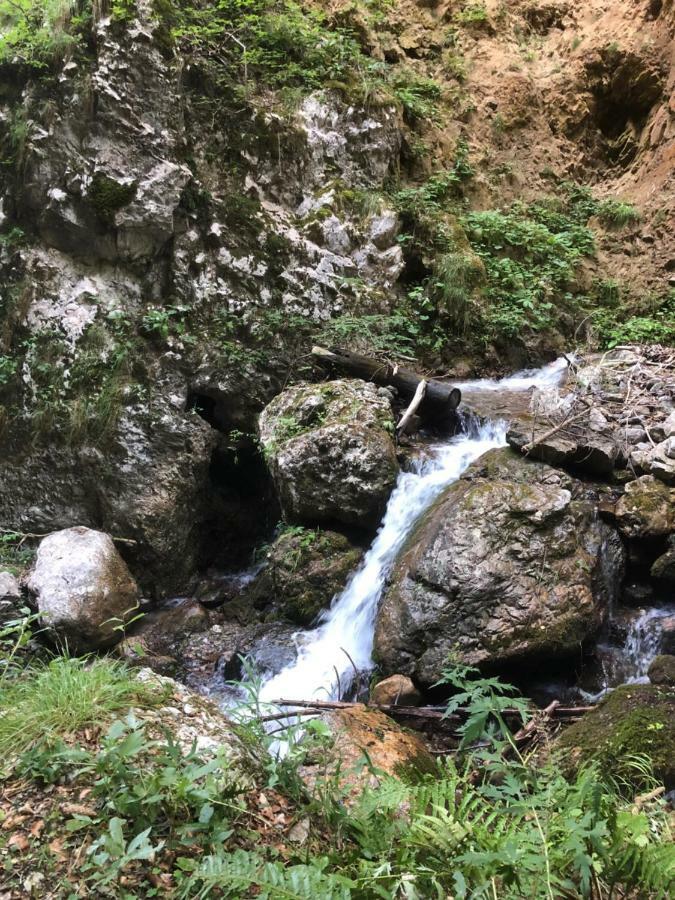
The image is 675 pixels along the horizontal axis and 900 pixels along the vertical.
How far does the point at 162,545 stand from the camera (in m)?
6.44

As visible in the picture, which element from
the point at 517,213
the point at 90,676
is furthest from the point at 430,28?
the point at 90,676

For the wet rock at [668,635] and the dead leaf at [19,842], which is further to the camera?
the wet rock at [668,635]

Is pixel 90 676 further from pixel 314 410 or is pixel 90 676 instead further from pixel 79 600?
pixel 314 410

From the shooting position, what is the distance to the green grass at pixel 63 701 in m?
1.80

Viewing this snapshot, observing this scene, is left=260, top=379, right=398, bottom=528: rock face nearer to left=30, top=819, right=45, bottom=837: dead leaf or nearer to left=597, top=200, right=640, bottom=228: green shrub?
left=30, top=819, right=45, bottom=837: dead leaf

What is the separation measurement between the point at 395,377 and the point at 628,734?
4631 millimetres

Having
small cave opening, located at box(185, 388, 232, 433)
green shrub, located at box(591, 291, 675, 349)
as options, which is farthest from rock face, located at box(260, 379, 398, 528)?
green shrub, located at box(591, 291, 675, 349)

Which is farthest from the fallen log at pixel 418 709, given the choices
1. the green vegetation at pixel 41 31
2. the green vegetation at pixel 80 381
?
the green vegetation at pixel 41 31

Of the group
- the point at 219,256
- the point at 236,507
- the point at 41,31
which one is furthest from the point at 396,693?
the point at 41,31

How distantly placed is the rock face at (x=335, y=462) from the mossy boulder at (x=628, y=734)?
9.33ft

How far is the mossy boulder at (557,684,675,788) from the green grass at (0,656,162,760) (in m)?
1.92

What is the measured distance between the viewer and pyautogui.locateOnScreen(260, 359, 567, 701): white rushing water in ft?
15.0

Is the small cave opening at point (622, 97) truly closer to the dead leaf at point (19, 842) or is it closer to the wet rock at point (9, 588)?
the wet rock at point (9, 588)

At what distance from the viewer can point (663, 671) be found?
363 cm
